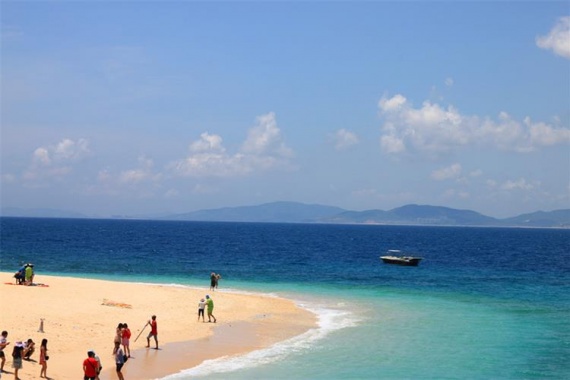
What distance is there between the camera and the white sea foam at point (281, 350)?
24.5 meters

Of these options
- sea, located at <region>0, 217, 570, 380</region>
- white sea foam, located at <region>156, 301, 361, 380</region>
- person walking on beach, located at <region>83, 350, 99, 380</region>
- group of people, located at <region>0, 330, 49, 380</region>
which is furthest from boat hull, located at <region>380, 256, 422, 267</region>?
person walking on beach, located at <region>83, 350, 99, 380</region>

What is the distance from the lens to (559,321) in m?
38.9

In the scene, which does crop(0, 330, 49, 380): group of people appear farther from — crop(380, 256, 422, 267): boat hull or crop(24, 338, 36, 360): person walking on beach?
crop(380, 256, 422, 267): boat hull

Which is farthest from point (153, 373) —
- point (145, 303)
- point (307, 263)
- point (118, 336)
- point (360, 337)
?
point (307, 263)

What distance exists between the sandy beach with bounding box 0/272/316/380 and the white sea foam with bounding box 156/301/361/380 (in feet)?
2.03

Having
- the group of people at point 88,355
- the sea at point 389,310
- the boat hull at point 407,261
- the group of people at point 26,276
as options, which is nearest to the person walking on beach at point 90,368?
the group of people at point 88,355

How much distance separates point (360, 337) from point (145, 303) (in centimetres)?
1488

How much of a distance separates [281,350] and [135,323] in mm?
8568

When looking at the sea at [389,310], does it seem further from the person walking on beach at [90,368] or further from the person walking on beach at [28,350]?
the person walking on beach at [28,350]

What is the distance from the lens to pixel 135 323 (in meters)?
32.7

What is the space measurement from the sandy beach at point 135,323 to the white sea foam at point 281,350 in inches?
24.4

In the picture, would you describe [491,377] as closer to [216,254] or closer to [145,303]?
[145,303]

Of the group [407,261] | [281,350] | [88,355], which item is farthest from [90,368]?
[407,261]

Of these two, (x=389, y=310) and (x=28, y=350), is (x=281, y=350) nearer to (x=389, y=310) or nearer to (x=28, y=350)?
(x=28, y=350)
